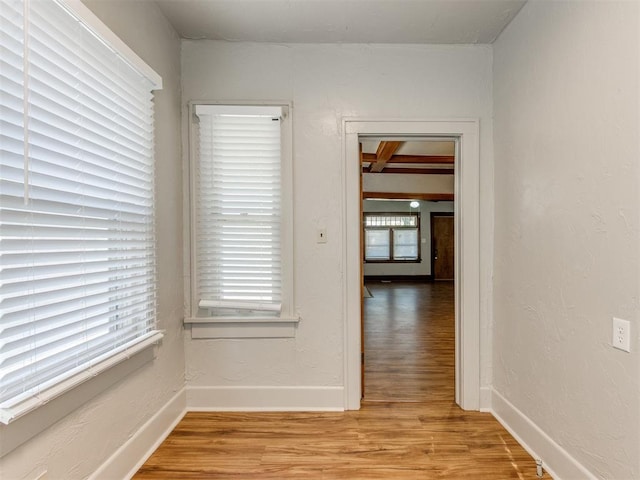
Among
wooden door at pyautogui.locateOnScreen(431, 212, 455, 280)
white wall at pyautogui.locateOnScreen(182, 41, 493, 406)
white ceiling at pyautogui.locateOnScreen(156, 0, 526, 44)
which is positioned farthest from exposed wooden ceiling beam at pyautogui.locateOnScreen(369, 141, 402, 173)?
wooden door at pyautogui.locateOnScreen(431, 212, 455, 280)

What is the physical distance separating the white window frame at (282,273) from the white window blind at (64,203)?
527 millimetres

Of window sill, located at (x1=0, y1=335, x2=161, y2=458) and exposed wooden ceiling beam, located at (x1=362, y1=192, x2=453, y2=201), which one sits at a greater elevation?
exposed wooden ceiling beam, located at (x1=362, y1=192, x2=453, y2=201)

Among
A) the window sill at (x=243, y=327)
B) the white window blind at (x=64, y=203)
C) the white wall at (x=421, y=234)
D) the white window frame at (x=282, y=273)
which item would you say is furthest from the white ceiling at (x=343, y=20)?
the white wall at (x=421, y=234)

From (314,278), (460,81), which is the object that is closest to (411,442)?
(314,278)

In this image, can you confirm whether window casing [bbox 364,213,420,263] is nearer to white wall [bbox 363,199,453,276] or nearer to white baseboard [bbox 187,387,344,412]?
white wall [bbox 363,199,453,276]

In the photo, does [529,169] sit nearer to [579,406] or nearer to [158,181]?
[579,406]

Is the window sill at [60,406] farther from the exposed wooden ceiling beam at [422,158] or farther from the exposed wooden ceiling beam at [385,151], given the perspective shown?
A: the exposed wooden ceiling beam at [422,158]

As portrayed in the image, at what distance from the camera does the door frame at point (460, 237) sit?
92.5 inches

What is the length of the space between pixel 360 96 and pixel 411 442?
228 cm

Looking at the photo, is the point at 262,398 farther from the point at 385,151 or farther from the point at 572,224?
the point at 385,151

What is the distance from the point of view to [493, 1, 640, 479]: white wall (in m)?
1.33

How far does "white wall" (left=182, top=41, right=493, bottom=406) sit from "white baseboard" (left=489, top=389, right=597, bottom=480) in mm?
272

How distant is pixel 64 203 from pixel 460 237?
2.30 meters

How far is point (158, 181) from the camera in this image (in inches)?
79.7
